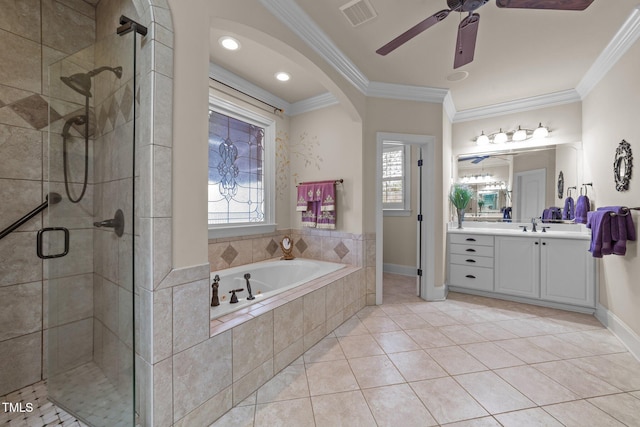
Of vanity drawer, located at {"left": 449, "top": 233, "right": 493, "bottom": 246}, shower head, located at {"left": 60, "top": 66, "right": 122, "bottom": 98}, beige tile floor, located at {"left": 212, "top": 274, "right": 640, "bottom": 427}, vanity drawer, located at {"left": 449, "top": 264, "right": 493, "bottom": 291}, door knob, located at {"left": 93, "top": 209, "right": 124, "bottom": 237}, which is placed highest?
shower head, located at {"left": 60, "top": 66, "right": 122, "bottom": 98}

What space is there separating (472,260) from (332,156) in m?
2.24

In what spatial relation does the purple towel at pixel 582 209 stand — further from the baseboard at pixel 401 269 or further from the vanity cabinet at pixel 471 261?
the baseboard at pixel 401 269

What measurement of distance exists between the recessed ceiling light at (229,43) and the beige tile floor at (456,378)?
256 centimetres

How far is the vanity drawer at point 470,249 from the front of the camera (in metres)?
3.20

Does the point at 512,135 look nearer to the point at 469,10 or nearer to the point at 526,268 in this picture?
the point at 526,268

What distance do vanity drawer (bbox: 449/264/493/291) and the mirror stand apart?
0.76 m

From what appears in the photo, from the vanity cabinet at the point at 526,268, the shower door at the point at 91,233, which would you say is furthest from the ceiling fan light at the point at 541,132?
the shower door at the point at 91,233

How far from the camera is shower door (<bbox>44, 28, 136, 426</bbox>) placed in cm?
126

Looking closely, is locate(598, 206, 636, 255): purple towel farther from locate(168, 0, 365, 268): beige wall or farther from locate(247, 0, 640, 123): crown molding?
locate(168, 0, 365, 268): beige wall

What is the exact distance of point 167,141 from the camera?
1.20m

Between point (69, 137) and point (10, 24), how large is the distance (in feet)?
2.82

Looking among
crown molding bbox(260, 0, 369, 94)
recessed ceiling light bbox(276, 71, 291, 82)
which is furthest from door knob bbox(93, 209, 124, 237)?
recessed ceiling light bbox(276, 71, 291, 82)

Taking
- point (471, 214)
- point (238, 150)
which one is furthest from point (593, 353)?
point (238, 150)

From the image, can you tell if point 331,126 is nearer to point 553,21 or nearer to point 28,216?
point 553,21
